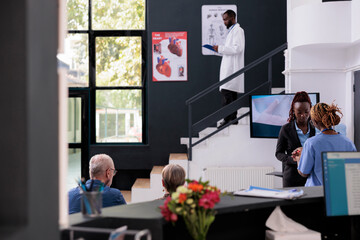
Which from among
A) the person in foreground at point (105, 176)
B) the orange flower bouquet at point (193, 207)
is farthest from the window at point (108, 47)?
the orange flower bouquet at point (193, 207)

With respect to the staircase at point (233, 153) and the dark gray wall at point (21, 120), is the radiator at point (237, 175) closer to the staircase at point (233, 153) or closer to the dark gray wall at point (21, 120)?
the staircase at point (233, 153)

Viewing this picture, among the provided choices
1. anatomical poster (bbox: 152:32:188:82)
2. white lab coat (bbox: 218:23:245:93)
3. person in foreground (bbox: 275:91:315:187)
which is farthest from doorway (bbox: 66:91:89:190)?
person in foreground (bbox: 275:91:315:187)

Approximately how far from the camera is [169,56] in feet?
26.9

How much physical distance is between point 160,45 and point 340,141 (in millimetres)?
5280

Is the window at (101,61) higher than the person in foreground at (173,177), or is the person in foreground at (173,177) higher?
the window at (101,61)

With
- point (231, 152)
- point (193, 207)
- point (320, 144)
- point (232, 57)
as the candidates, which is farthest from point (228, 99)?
point (193, 207)

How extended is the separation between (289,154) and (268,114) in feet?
6.63

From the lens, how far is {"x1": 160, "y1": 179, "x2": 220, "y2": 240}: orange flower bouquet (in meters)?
2.07

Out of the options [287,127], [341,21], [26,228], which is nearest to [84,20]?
[341,21]

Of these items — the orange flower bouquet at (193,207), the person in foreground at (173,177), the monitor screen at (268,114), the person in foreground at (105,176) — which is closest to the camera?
the orange flower bouquet at (193,207)

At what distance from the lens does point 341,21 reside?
6.06 metres

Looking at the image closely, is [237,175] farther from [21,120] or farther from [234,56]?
[21,120]

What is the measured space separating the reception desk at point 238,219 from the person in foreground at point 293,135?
135 centimetres

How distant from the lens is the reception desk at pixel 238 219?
6.81 feet
